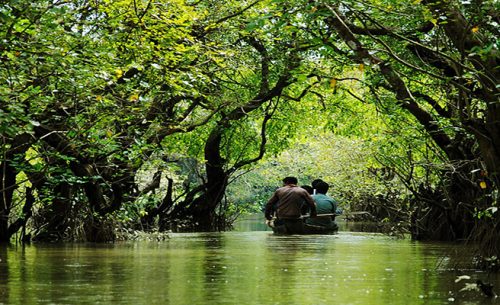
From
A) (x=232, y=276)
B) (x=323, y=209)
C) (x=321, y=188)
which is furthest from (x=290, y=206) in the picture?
(x=232, y=276)

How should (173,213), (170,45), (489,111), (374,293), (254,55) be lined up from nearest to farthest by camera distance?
(374,293) → (489,111) → (170,45) → (254,55) → (173,213)

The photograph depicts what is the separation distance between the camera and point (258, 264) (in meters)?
12.4

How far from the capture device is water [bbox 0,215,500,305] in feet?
26.5

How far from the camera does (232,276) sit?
1043cm

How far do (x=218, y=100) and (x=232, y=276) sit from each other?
1212 cm

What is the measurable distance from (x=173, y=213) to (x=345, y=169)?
42.7ft

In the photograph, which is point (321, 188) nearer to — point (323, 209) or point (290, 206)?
point (323, 209)

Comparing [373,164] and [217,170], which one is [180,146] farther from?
[373,164]

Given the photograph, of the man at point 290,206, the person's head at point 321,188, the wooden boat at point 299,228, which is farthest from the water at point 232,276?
the person's head at point 321,188

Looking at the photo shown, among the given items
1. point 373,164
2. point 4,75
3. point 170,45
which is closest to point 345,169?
point 373,164

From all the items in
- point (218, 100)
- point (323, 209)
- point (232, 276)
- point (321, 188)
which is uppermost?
point (218, 100)

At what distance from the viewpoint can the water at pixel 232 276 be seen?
26.5ft

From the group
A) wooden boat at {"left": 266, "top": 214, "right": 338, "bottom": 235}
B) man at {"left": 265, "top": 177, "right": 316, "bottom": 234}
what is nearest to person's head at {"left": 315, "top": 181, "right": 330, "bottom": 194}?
wooden boat at {"left": 266, "top": 214, "right": 338, "bottom": 235}

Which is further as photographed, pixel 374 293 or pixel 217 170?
pixel 217 170
